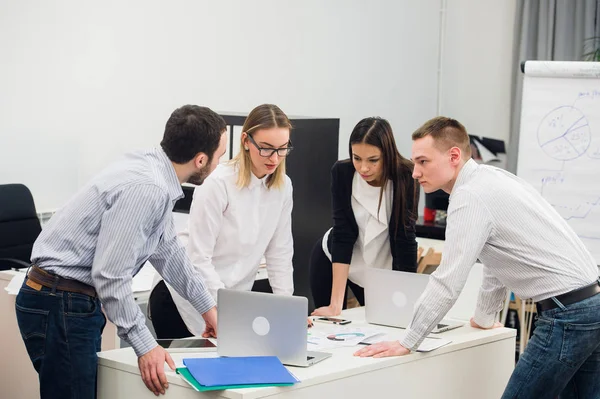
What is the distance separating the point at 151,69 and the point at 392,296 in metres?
2.53

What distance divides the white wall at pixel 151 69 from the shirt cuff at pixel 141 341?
7.92ft

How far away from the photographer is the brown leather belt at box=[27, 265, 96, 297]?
204cm

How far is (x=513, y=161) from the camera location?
20.7 ft

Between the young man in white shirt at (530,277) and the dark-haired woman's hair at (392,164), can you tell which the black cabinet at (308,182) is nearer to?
the dark-haired woman's hair at (392,164)

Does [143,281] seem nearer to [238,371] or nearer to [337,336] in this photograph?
[337,336]

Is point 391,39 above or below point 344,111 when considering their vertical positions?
above

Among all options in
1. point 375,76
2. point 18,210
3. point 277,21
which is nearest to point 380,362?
point 18,210

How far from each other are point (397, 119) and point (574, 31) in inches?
57.2

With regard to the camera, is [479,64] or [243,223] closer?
[243,223]

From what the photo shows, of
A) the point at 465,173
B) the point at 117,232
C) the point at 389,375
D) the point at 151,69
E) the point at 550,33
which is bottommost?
the point at 389,375

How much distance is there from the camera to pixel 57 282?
2033mm

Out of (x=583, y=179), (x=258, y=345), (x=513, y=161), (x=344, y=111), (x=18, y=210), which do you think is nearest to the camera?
(x=258, y=345)

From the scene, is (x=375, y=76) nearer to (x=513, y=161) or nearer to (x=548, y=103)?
(x=513, y=161)

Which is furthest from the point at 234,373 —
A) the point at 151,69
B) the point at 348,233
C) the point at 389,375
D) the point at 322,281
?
the point at 151,69
